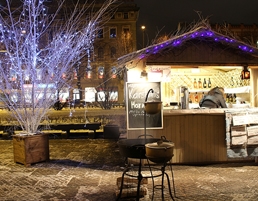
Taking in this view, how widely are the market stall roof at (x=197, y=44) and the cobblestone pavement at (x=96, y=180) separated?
9.62 feet

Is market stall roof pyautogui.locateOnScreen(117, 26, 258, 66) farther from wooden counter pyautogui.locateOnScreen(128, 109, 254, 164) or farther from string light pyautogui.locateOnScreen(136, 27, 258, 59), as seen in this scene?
wooden counter pyautogui.locateOnScreen(128, 109, 254, 164)

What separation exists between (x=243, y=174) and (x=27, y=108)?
6.08m

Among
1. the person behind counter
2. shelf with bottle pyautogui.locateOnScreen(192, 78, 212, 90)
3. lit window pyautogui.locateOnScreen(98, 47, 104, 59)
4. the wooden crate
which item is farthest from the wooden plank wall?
lit window pyautogui.locateOnScreen(98, 47, 104, 59)

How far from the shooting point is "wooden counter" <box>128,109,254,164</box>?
26.0ft

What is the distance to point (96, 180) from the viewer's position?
673 cm

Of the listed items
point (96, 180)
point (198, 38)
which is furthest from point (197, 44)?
point (96, 180)

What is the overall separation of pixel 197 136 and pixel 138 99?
1858mm

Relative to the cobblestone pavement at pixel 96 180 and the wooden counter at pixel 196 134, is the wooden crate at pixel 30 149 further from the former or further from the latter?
the wooden counter at pixel 196 134

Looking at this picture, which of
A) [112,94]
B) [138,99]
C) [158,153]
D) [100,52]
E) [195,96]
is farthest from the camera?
[100,52]

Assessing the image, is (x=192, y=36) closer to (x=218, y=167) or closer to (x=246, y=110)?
(x=246, y=110)

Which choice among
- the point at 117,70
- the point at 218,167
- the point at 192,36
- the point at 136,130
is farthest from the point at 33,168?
the point at 192,36

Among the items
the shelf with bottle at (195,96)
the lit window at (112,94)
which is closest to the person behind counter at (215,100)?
the shelf with bottle at (195,96)

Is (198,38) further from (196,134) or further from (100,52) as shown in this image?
(100,52)

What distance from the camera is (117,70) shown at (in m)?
9.00
